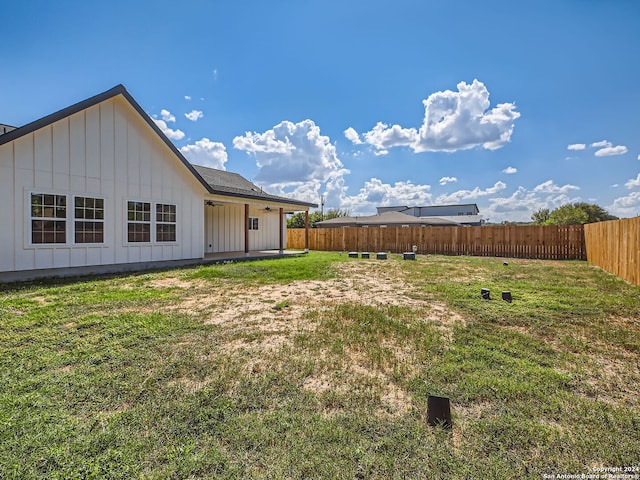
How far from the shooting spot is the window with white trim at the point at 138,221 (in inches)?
387

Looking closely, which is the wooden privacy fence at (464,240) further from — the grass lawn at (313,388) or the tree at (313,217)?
the tree at (313,217)

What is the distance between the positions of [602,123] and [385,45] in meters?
11.2

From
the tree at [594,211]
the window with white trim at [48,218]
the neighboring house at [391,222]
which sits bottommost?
the window with white trim at [48,218]

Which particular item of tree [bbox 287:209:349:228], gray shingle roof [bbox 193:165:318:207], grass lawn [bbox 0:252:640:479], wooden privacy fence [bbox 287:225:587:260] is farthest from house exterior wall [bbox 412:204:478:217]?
grass lawn [bbox 0:252:640:479]

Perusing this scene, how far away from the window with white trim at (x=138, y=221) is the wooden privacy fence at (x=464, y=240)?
12.1 metres

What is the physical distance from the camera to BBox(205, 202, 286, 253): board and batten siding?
49.4 feet

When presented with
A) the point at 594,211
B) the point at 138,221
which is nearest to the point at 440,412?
the point at 138,221

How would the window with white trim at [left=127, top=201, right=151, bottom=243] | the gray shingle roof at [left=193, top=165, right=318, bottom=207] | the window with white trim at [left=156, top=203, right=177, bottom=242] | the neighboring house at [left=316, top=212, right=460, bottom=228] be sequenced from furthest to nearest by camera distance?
the neighboring house at [left=316, top=212, right=460, bottom=228], the gray shingle roof at [left=193, top=165, right=318, bottom=207], the window with white trim at [left=156, top=203, right=177, bottom=242], the window with white trim at [left=127, top=201, right=151, bottom=243]

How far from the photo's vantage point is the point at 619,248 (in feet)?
28.8

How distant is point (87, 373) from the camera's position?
2.96 metres

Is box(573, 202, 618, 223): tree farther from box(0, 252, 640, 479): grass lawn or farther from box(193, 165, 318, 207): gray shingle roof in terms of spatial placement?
box(0, 252, 640, 479): grass lawn

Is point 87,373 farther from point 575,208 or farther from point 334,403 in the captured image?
point 575,208

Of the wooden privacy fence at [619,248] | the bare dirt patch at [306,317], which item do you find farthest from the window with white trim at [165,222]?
the wooden privacy fence at [619,248]

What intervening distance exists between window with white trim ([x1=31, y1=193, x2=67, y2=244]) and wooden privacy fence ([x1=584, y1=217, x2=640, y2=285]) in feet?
48.9
